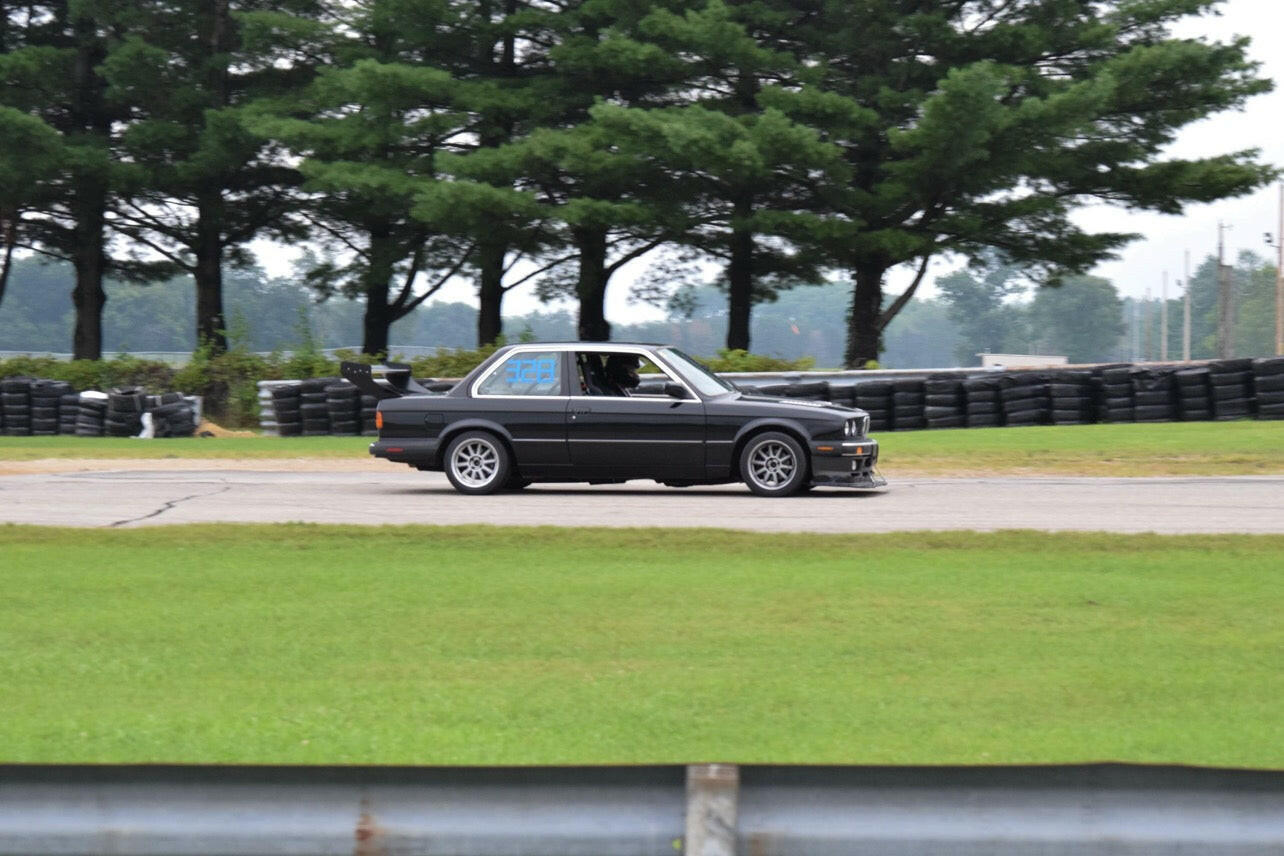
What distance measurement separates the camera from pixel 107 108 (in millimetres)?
44906

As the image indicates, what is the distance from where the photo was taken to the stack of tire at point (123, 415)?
29047 mm

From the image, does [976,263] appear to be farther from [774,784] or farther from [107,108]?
[774,784]

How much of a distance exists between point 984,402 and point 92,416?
54.0 ft

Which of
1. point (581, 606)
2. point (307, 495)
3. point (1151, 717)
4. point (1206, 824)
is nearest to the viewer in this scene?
point (1206, 824)

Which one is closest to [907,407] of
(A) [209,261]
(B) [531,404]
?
(B) [531,404]

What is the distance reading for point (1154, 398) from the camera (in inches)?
1014

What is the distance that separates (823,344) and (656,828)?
516 ft

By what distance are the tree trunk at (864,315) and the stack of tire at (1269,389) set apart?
1317cm

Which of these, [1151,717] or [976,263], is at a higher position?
[976,263]

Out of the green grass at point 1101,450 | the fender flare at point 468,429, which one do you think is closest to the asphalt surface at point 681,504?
the fender flare at point 468,429

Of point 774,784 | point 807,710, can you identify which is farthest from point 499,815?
point 807,710

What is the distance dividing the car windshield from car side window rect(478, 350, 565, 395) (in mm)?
1062

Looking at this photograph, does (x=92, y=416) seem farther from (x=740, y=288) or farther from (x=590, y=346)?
(x=740, y=288)

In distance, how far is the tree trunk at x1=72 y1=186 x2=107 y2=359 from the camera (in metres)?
44.8
